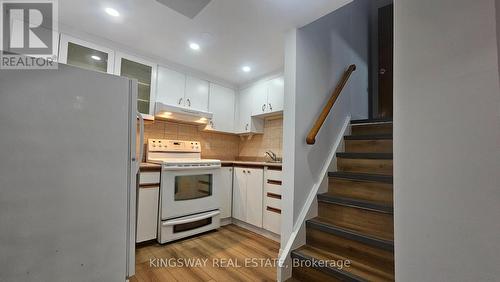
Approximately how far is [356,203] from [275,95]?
1814 millimetres

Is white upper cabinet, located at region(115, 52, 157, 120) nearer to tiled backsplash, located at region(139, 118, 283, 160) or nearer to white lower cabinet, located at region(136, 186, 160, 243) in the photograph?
tiled backsplash, located at region(139, 118, 283, 160)

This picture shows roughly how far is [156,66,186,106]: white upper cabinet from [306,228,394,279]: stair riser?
90.5 inches

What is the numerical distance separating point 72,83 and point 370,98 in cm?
353

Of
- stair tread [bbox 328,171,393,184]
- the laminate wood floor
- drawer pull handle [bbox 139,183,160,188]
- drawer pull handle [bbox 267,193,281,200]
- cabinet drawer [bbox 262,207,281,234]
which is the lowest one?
the laminate wood floor

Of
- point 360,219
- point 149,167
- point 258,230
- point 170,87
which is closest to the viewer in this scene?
point 360,219

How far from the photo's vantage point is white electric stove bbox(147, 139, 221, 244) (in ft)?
7.28

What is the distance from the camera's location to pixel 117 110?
3.96 ft

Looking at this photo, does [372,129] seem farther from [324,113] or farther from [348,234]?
[348,234]

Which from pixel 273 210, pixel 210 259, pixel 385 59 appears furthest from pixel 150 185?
pixel 385 59

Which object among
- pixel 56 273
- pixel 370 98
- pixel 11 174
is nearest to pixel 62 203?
pixel 11 174

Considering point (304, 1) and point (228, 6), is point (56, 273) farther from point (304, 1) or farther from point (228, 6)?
point (304, 1)

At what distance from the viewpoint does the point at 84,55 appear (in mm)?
2061

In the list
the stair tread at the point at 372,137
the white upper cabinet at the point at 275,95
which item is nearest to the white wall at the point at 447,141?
the stair tread at the point at 372,137

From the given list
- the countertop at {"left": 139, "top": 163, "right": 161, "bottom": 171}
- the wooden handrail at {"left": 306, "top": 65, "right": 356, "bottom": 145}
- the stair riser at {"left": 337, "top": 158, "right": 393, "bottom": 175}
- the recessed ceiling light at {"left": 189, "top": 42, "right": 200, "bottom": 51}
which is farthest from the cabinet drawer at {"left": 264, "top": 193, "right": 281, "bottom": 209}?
the recessed ceiling light at {"left": 189, "top": 42, "right": 200, "bottom": 51}
